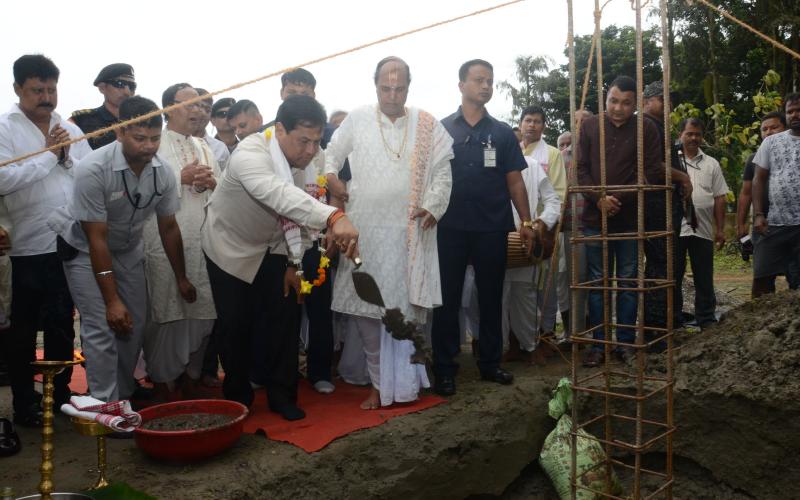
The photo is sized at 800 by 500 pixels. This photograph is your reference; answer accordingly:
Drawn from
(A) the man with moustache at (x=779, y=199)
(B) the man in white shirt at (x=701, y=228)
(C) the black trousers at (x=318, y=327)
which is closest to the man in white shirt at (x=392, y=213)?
(C) the black trousers at (x=318, y=327)

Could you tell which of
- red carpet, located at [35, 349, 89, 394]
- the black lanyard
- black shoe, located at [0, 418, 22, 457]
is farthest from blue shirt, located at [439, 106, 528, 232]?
black shoe, located at [0, 418, 22, 457]

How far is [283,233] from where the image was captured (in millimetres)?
3744

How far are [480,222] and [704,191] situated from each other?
274 cm

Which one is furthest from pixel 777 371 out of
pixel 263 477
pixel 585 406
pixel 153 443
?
pixel 153 443

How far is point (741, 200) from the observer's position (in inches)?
235

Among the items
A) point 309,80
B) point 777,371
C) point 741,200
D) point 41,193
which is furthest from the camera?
point 741,200

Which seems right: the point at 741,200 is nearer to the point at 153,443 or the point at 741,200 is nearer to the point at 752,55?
the point at 153,443

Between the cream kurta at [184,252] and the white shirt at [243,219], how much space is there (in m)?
0.26

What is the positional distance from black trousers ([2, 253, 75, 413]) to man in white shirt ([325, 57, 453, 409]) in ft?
5.03

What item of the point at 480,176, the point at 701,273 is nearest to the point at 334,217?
the point at 480,176

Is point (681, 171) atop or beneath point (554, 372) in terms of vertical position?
atop

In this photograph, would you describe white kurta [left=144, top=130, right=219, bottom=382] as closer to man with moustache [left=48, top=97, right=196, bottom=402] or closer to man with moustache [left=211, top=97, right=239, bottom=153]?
man with moustache [left=48, top=97, right=196, bottom=402]

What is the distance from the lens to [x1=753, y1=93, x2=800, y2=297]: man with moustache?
17.3 ft

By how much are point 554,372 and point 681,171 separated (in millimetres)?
1817
